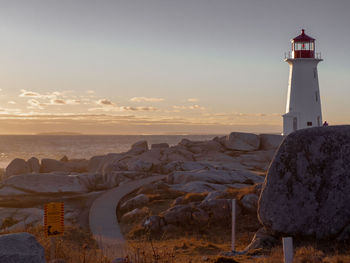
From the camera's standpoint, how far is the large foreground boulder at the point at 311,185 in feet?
38.0

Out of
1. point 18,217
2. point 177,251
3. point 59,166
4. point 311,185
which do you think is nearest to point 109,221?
point 18,217

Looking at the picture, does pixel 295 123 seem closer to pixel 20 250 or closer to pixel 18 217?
pixel 18 217

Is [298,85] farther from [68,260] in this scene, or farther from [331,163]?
[68,260]

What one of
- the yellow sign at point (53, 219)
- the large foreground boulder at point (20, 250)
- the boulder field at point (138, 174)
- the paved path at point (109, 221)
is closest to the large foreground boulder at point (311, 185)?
the paved path at point (109, 221)

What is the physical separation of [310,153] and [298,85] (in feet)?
95.0

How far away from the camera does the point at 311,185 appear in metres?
11.8

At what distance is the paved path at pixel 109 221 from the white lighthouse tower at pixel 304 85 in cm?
1865

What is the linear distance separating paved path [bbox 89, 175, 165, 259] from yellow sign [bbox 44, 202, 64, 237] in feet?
11.4

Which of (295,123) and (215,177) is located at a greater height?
(295,123)

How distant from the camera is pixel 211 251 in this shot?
13117 mm

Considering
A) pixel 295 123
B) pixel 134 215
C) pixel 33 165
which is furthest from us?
pixel 33 165

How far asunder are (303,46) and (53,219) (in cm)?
3676

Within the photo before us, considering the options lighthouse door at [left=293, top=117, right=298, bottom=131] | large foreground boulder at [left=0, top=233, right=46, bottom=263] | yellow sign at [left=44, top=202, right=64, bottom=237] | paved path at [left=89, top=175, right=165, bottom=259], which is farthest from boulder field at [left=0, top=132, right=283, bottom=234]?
large foreground boulder at [left=0, top=233, right=46, bottom=263]

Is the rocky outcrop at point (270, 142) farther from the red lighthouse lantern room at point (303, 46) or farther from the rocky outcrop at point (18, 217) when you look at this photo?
the rocky outcrop at point (18, 217)
